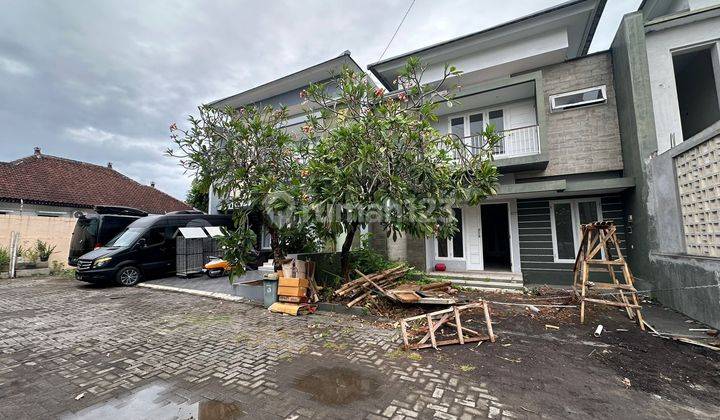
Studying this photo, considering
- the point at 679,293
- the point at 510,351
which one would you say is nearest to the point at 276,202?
the point at 510,351

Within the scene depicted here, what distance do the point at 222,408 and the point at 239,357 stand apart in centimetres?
126

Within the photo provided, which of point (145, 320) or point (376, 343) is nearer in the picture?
point (376, 343)

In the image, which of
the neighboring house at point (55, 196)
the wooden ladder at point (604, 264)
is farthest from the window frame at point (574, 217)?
the neighboring house at point (55, 196)

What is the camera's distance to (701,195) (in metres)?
5.12

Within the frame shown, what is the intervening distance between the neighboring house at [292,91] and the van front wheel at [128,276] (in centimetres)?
371

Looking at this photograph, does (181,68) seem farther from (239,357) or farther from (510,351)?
(510,351)

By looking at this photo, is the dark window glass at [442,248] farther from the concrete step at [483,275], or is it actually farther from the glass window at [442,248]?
the concrete step at [483,275]

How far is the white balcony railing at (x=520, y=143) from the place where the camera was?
350 inches

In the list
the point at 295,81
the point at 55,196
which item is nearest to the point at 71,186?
the point at 55,196

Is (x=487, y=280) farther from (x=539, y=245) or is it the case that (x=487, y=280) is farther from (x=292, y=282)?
(x=292, y=282)

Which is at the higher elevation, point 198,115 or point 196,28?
point 196,28

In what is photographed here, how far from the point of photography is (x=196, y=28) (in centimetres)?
768

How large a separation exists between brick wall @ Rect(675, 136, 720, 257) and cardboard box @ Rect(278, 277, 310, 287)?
7.35 metres

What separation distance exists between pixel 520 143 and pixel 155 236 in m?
13.0
